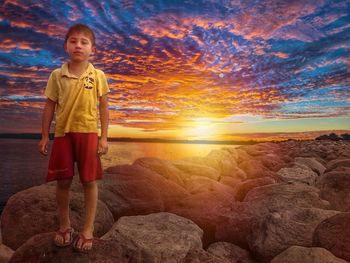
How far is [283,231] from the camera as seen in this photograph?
5.20m

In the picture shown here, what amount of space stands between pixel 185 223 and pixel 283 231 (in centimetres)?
148

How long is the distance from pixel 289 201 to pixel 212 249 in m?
1.71

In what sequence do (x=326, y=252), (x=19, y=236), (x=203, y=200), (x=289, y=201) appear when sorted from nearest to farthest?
1. (x=326, y=252)
2. (x=19, y=236)
3. (x=289, y=201)
4. (x=203, y=200)

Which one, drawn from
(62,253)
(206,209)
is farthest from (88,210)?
(206,209)

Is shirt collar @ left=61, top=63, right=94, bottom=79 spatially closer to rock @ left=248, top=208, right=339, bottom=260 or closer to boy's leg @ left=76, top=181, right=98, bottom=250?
boy's leg @ left=76, top=181, right=98, bottom=250

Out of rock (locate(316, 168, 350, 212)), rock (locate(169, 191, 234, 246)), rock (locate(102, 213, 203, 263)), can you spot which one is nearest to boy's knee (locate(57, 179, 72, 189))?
rock (locate(102, 213, 203, 263))

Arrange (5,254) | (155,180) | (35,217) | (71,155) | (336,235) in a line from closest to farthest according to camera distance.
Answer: (71,155)
(336,235)
(5,254)
(35,217)
(155,180)

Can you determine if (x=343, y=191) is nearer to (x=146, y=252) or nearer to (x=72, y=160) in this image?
(x=146, y=252)

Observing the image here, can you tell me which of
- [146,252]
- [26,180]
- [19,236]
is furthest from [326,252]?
[26,180]

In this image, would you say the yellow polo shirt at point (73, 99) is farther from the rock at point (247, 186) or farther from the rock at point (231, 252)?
the rock at point (247, 186)

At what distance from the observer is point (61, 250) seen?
144 inches

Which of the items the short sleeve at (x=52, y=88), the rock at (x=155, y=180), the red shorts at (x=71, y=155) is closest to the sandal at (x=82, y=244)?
the red shorts at (x=71, y=155)

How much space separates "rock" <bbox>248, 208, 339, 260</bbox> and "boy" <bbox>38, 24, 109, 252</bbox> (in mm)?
2826

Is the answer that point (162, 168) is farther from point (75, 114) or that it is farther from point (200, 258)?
point (75, 114)
